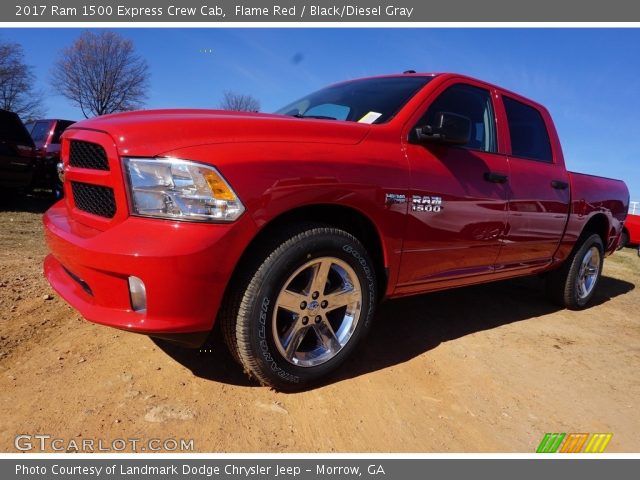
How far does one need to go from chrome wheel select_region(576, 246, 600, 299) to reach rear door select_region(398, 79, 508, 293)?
190 cm

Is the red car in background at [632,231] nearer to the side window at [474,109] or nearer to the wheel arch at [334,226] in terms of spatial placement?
the side window at [474,109]

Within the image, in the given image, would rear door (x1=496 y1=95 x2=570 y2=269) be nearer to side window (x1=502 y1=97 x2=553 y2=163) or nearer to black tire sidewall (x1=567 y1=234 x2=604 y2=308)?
side window (x1=502 y1=97 x2=553 y2=163)

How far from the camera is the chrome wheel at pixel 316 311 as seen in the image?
2.31 m

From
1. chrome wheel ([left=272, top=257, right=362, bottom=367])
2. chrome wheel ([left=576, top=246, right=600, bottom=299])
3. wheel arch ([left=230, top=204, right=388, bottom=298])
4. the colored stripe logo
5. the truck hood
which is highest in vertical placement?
the truck hood

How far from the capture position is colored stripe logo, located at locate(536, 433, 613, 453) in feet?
7.20

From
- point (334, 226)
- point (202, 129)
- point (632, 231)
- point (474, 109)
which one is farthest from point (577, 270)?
point (632, 231)

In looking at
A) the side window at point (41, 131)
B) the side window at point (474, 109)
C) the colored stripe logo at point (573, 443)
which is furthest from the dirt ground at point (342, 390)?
the side window at point (41, 131)

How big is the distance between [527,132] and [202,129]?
3067 mm

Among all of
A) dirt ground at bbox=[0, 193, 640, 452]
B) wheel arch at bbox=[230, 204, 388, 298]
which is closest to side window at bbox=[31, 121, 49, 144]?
dirt ground at bbox=[0, 193, 640, 452]

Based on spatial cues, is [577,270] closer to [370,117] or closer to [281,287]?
[370,117]

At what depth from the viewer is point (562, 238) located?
4195 millimetres

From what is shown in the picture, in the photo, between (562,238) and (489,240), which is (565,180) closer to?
(562,238)

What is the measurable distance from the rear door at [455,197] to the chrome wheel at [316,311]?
44 centimetres

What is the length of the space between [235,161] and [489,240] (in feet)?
6.88
